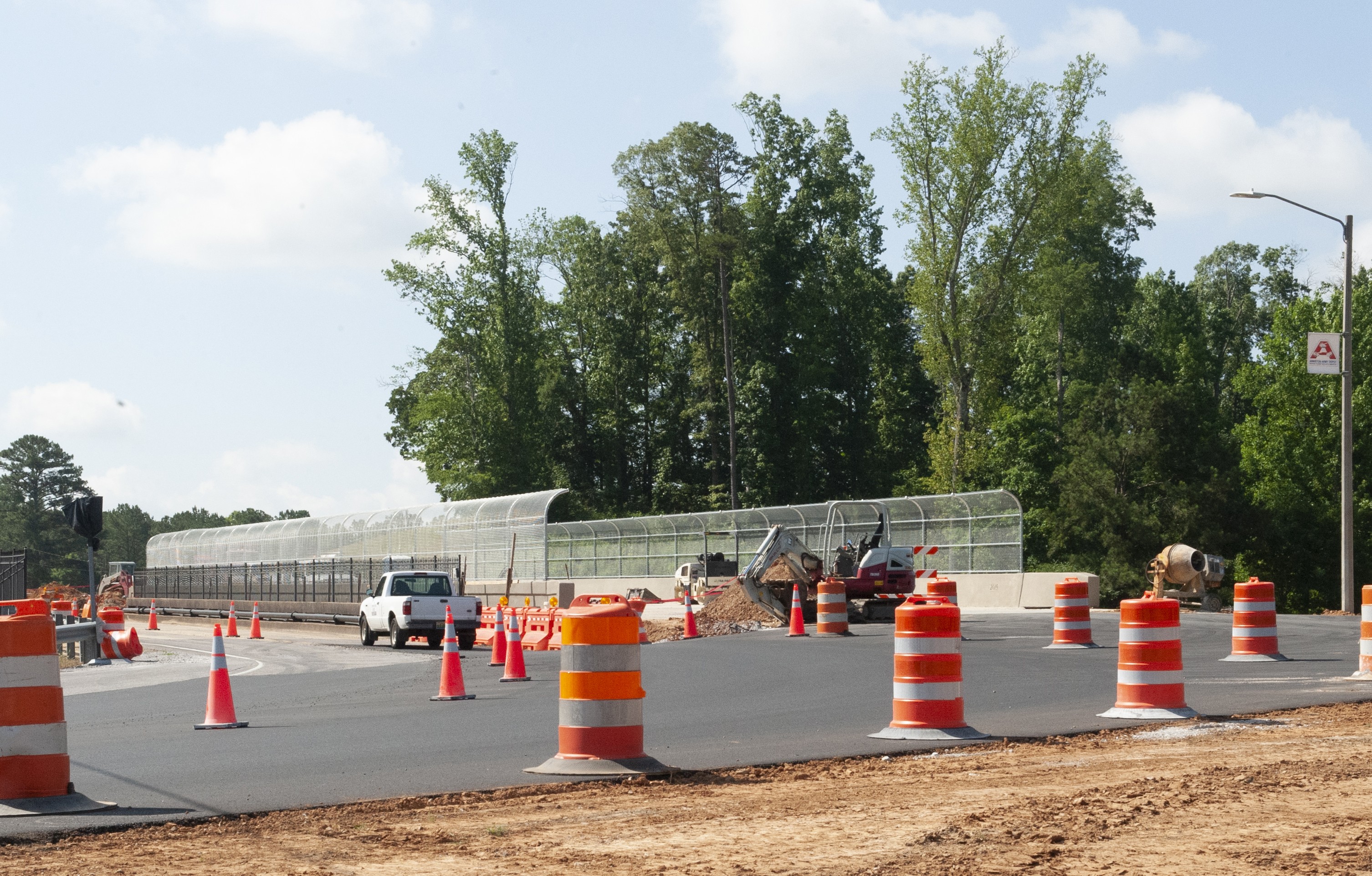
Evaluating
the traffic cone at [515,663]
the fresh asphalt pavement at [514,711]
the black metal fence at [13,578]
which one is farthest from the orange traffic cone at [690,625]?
the black metal fence at [13,578]

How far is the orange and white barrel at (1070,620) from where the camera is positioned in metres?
23.1

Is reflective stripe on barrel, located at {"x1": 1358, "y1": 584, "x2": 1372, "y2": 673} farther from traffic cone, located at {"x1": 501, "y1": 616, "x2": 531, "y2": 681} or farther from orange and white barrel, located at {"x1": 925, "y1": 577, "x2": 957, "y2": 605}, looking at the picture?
traffic cone, located at {"x1": 501, "y1": 616, "x2": 531, "y2": 681}

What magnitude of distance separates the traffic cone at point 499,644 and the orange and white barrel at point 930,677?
11776mm

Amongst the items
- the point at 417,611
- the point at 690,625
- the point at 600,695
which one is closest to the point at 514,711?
the point at 600,695

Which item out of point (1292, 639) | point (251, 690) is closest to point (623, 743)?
point (251, 690)

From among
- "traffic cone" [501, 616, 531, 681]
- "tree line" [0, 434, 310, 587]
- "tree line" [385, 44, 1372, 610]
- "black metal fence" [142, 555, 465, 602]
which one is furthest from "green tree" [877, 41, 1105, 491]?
"tree line" [0, 434, 310, 587]

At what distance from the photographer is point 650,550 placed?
50.5 metres

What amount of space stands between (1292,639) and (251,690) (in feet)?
Result: 51.6

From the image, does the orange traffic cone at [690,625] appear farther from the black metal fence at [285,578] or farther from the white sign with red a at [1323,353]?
the white sign with red a at [1323,353]

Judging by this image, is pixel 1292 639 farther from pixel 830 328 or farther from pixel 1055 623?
pixel 830 328

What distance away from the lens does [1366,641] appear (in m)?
16.1

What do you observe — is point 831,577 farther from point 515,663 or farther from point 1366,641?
point 1366,641

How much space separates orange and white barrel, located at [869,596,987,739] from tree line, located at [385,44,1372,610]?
4381 centimetres

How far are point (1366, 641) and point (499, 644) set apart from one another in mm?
12694
